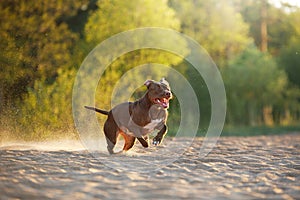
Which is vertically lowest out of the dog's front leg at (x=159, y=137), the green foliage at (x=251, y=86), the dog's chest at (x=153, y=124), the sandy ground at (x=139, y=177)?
the sandy ground at (x=139, y=177)

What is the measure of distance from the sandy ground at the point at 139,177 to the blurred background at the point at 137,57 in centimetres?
435

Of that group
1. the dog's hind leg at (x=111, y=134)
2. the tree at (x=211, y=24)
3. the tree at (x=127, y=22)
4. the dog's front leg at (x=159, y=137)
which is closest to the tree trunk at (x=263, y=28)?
the tree at (x=211, y=24)

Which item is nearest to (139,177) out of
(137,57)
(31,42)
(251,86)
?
(31,42)

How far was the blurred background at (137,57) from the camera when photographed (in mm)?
14461

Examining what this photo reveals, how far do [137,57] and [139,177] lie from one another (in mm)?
14432

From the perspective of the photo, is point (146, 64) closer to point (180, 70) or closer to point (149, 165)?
point (180, 70)

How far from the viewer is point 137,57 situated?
66.1ft

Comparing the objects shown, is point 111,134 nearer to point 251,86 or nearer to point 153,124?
point 153,124

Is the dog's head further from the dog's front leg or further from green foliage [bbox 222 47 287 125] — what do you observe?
green foliage [bbox 222 47 287 125]

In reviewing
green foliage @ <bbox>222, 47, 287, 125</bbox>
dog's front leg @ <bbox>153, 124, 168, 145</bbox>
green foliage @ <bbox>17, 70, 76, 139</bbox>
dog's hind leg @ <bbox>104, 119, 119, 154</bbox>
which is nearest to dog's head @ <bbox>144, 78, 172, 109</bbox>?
dog's front leg @ <bbox>153, 124, 168, 145</bbox>

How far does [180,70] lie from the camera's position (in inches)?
934

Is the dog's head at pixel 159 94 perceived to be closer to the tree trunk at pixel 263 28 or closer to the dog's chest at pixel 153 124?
the dog's chest at pixel 153 124

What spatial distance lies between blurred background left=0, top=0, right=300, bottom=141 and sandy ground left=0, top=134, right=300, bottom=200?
4350 mm

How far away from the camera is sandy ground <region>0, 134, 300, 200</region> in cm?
502
